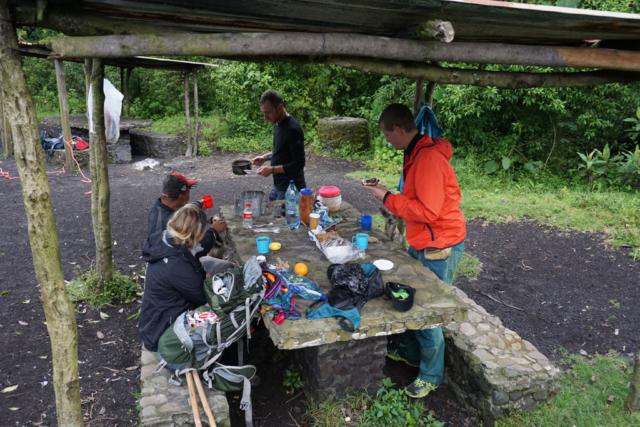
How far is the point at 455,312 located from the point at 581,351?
2270 millimetres

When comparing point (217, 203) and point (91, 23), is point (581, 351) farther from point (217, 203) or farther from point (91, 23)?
point (217, 203)

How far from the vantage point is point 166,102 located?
1752 centimetres

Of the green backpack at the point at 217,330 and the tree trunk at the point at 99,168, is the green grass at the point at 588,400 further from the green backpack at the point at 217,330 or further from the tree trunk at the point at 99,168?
the tree trunk at the point at 99,168

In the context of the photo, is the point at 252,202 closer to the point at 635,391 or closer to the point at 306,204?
the point at 306,204

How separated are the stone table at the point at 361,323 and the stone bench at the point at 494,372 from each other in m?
0.65

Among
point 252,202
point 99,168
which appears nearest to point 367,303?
point 252,202

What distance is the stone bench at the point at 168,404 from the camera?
276 cm

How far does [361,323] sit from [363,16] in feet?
6.56

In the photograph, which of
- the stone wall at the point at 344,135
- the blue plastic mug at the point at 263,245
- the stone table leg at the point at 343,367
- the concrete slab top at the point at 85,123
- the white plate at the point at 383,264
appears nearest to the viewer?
the stone table leg at the point at 343,367

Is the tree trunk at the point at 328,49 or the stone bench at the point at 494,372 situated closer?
the tree trunk at the point at 328,49

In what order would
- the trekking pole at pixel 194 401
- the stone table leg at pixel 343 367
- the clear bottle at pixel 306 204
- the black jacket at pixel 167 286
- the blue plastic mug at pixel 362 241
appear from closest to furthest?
the trekking pole at pixel 194 401 → the black jacket at pixel 167 286 → the stone table leg at pixel 343 367 → the blue plastic mug at pixel 362 241 → the clear bottle at pixel 306 204

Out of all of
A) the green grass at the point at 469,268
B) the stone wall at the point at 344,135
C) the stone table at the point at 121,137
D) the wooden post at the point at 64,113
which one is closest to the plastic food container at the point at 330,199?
the green grass at the point at 469,268

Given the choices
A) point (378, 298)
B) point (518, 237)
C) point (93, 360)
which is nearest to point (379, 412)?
point (378, 298)

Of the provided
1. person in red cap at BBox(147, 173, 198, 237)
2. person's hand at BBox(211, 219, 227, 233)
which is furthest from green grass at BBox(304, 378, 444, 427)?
person in red cap at BBox(147, 173, 198, 237)
